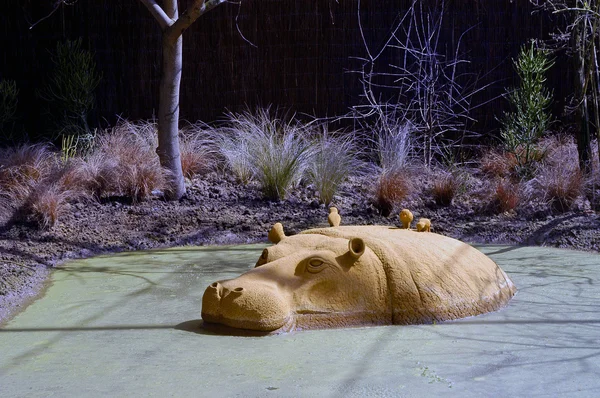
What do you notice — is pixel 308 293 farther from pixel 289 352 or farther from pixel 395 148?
pixel 395 148

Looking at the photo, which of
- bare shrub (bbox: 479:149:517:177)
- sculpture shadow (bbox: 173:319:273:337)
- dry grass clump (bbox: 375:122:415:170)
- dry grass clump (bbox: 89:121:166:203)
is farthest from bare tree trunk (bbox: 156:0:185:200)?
sculpture shadow (bbox: 173:319:273:337)

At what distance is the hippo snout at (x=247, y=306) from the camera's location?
434 centimetres

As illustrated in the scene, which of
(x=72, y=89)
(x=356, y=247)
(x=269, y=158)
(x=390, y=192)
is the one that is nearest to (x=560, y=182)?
(x=390, y=192)

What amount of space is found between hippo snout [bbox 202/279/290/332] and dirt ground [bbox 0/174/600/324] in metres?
2.35

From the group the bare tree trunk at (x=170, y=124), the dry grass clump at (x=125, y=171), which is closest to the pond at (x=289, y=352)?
the dry grass clump at (x=125, y=171)

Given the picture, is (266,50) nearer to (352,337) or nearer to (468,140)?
(468,140)

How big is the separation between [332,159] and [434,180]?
111cm

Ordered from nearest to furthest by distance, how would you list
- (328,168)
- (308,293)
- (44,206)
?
(308,293)
(44,206)
(328,168)

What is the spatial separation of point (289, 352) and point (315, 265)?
0.70 m

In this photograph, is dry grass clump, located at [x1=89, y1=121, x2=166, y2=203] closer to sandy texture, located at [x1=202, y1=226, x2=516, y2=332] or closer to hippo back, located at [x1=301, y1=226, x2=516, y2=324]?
hippo back, located at [x1=301, y1=226, x2=516, y2=324]

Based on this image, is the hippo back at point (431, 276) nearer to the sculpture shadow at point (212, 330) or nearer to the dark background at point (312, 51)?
the sculpture shadow at point (212, 330)

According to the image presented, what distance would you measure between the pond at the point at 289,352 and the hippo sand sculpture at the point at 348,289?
3.9 inches

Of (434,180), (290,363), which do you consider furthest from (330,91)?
(290,363)

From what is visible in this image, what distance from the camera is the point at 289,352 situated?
13.3 ft
